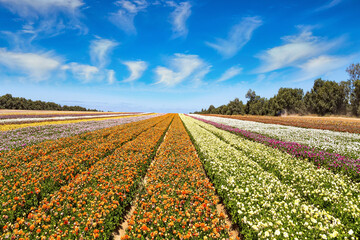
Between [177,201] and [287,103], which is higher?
[287,103]

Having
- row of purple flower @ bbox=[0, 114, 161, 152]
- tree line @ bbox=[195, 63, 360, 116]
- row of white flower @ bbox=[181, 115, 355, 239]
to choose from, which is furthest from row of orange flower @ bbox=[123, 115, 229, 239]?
tree line @ bbox=[195, 63, 360, 116]

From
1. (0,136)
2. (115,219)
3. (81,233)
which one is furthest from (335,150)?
(0,136)

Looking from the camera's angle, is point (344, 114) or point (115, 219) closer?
point (115, 219)

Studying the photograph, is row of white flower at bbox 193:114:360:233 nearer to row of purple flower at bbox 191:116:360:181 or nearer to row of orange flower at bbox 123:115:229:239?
row of purple flower at bbox 191:116:360:181

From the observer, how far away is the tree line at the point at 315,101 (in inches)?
2816

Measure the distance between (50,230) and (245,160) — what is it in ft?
28.4

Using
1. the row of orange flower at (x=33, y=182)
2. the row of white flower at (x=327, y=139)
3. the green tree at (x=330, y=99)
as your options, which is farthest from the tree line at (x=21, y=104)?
the green tree at (x=330, y=99)

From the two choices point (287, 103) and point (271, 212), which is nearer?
point (271, 212)

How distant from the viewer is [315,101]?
267 feet

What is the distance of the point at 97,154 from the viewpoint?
1045 centimetres

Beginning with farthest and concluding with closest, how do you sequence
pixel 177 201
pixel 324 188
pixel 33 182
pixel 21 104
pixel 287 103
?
pixel 287 103, pixel 21 104, pixel 33 182, pixel 324 188, pixel 177 201

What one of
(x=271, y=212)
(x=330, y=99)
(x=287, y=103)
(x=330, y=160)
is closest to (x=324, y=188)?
(x=271, y=212)

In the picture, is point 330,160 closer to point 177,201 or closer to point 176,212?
point 177,201

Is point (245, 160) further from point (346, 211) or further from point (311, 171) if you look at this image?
point (346, 211)
